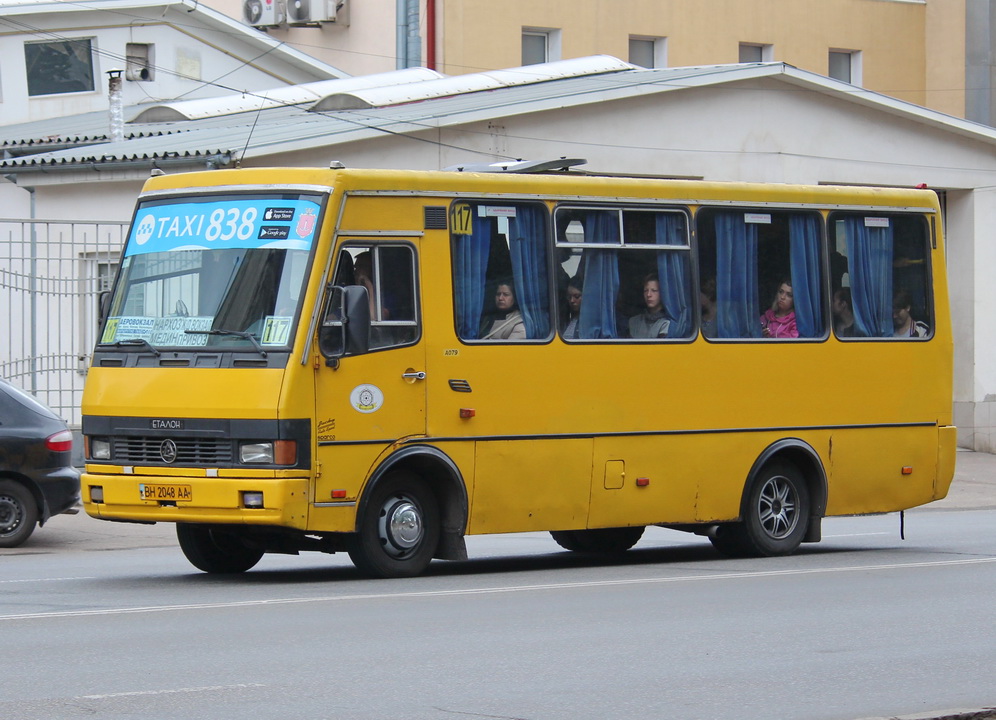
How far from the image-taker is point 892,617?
34.9ft

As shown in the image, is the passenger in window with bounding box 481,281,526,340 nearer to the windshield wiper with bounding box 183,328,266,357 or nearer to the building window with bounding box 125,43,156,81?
the windshield wiper with bounding box 183,328,266,357

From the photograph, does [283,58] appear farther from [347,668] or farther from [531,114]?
[347,668]

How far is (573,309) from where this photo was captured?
13383mm

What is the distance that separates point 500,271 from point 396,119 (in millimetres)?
13174

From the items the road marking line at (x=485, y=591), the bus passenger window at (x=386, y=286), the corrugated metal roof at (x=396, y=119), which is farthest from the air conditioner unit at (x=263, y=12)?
the bus passenger window at (x=386, y=286)

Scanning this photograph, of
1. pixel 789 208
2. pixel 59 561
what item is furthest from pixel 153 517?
pixel 789 208

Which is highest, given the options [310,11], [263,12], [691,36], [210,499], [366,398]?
[263,12]

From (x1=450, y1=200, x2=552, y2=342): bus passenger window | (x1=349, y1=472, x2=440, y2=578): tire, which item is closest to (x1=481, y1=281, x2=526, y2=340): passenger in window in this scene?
(x1=450, y1=200, x2=552, y2=342): bus passenger window

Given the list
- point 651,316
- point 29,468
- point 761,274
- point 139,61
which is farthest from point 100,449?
point 139,61

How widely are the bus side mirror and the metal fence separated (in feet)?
26.0

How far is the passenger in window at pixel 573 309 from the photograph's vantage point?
13352 mm

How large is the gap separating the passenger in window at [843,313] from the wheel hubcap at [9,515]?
7.24 m

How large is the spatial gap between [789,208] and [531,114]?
11352 mm

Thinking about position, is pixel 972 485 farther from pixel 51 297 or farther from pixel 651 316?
pixel 51 297
